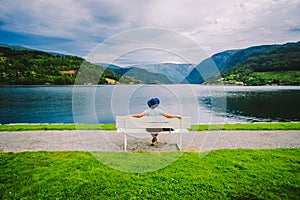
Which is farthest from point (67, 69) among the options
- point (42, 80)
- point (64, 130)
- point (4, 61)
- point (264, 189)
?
point (264, 189)

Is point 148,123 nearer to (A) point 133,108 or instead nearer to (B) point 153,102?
(B) point 153,102

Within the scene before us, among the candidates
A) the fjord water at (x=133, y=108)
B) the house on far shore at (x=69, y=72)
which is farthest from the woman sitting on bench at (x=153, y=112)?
the house on far shore at (x=69, y=72)

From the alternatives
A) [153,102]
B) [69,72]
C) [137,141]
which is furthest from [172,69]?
[69,72]

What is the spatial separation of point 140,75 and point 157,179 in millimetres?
2888

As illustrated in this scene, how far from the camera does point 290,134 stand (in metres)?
9.48

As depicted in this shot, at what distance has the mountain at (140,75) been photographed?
588 cm

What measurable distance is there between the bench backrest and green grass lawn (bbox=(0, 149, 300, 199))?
134cm

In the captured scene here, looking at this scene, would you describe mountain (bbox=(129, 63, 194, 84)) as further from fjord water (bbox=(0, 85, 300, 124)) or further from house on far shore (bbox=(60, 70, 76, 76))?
house on far shore (bbox=(60, 70, 76, 76))

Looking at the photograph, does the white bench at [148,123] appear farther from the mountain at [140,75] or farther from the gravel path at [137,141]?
the mountain at [140,75]

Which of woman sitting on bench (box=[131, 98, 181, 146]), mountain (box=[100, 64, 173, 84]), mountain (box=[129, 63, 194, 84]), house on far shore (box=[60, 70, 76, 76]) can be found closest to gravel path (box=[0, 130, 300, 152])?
woman sitting on bench (box=[131, 98, 181, 146])

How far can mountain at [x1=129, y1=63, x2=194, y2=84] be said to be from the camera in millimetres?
5715

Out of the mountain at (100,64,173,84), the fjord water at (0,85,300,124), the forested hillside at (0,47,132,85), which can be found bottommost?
the fjord water at (0,85,300,124)

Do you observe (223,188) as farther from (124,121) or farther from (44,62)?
(44,62)

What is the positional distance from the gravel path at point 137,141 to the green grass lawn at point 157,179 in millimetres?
1369
